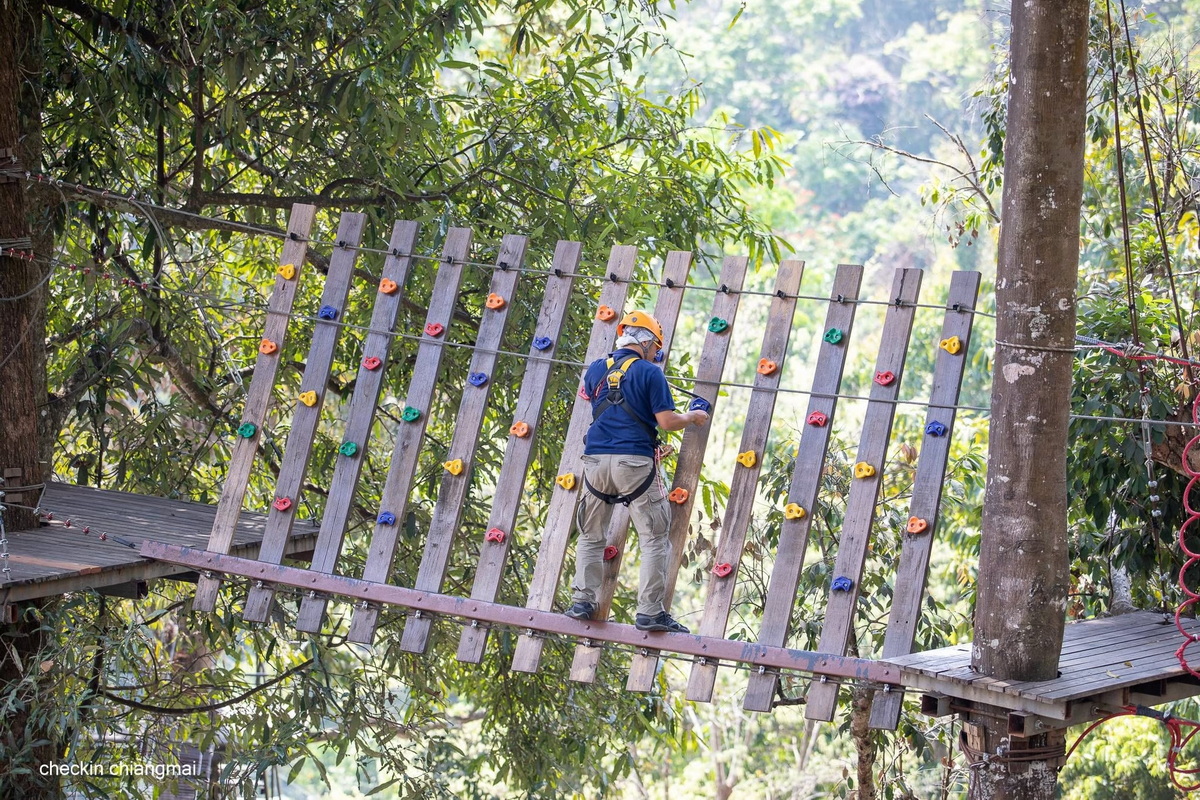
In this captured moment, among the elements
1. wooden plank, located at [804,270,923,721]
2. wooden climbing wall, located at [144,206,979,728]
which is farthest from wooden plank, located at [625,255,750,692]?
wooden plank, located at [804,270,923,721]

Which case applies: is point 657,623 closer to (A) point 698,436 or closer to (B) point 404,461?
(A) point 698,436

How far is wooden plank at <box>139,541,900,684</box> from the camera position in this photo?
11.4 feet

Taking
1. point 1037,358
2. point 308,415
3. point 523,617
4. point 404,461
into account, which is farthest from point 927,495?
point 308,415

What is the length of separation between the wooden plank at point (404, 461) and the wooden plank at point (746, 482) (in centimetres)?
109

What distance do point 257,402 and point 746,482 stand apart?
179 cm

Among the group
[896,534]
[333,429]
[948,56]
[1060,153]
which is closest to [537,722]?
[896,534]

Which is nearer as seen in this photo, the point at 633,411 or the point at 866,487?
the point at 866,487

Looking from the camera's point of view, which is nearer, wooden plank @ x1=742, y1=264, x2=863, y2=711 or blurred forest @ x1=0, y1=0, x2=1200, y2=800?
wooden plank @ x1=742, y1=264, x2=863, y2=711

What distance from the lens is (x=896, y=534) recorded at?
228 inches

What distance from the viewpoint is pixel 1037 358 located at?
324 cm

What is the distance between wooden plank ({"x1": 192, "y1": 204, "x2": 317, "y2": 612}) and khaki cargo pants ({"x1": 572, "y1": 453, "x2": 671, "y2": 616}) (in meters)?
1.24

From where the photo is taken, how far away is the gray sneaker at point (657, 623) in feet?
12.2

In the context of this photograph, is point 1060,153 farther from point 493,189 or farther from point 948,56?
point 948,56

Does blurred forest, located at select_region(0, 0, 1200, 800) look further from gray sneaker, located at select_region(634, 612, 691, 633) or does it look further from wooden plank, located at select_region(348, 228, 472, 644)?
gray sneaker, located at select_region(634, 612, 691, 633)
